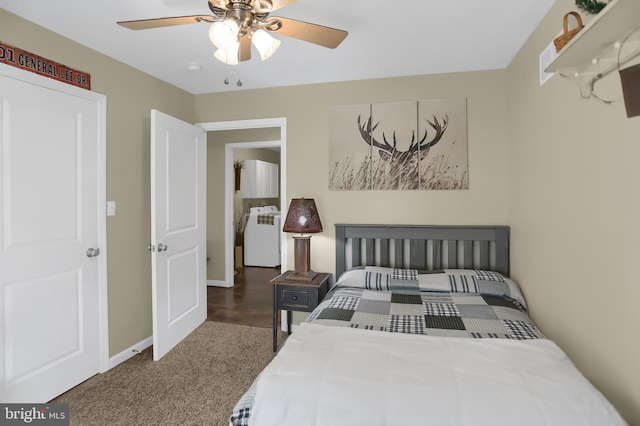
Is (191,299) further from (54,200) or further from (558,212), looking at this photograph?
(558,212)

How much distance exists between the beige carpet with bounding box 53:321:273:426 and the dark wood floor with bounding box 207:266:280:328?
529 mm

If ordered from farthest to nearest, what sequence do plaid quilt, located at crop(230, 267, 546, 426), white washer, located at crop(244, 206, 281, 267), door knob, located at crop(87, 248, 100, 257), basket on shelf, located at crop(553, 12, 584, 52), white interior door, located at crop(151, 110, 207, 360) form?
1. white washer, located at crop(244, 206, 281, 267)
2. white interior door, located at crop(151, 110, 207, 360)
3. door knob, located at crop(87, 248, 100, 257)
4. plaid quilt, located at crop(230, 267, 546, 426)
5. basket on shelf, located at crop(553, 12, 584, 52)

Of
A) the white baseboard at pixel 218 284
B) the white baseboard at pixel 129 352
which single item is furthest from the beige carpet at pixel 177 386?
the white baseboard at pixel 218 284

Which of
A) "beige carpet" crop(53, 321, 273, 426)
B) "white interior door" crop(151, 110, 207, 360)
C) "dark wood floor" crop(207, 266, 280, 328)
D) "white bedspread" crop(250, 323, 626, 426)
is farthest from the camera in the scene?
"dark wood floor" crop(207, 266, 280, 328)

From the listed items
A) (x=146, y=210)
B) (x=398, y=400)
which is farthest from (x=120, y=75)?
(x=398, y=400)

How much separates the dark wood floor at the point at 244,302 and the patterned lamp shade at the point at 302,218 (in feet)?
4.02

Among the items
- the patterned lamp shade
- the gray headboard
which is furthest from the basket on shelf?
the patterned lamp shade

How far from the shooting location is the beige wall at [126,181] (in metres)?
2.69

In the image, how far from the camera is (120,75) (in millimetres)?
2801

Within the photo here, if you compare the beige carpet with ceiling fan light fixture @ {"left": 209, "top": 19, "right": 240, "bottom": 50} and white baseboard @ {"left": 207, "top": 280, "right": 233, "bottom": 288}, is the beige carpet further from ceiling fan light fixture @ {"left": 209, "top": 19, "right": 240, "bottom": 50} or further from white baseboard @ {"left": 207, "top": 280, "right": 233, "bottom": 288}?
ceiling fan light fixture @ {"left": 209, "top": 19, "right": 240, "bottom": 50}

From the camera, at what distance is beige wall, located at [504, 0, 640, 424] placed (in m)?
1.38

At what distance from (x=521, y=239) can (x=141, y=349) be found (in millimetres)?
3119

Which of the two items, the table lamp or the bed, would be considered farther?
the table lamp

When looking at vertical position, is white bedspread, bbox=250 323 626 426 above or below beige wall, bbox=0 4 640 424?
below
